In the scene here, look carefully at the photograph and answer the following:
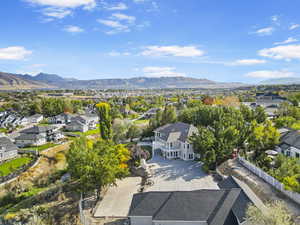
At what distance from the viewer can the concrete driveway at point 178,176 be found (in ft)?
86.0

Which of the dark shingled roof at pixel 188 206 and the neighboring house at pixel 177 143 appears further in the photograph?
the neighboring house at pixel 177 143

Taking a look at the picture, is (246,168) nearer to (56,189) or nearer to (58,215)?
(58,215)

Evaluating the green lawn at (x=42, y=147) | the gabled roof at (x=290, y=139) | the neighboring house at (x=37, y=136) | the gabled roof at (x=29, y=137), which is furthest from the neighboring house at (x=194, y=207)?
the neighboring house at (x=37, y=136)

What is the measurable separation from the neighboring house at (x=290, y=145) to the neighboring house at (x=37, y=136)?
48.8 metres

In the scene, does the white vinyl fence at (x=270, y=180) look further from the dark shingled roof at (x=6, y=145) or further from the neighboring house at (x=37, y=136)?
the neighboring house at (x=37, y=136)

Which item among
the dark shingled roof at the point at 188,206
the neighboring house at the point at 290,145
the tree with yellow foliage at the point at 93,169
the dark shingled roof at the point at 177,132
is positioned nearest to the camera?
the dark shingled roof at the point at 188,206

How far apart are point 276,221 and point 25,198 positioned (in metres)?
32.1

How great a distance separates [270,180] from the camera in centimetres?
2270

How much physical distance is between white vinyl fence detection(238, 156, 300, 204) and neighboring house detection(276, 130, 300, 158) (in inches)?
289

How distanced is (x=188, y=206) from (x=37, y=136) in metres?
44.3

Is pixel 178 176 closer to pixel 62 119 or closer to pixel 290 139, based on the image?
pixel 290 139

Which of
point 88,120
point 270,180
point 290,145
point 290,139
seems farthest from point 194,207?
point 88,120

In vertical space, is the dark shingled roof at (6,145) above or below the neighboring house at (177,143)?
below

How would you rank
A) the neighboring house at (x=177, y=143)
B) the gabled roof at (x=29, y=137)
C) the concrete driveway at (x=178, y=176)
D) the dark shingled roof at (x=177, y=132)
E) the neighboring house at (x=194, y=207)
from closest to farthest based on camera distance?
the neighboring house at (x=194, y=207), the concrete driveway at (x=178, y=176), the neighboring house at (x=177, y=143), the dark shingled roof at (x=177, y=132), the gabled roof at (x=29, y=137)
